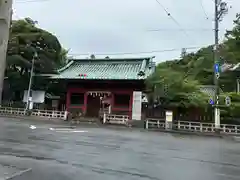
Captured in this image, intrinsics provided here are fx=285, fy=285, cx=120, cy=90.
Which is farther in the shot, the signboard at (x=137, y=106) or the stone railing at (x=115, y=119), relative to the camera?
the signboard at (x=137, y=106)

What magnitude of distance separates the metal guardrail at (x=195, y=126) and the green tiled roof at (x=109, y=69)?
213 inches

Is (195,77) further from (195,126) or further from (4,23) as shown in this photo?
(4,23)

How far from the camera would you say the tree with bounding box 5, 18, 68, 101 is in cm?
3734

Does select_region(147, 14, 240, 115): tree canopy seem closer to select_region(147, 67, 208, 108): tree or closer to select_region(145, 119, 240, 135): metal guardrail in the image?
select_region(147, 67, 208, 108): tree

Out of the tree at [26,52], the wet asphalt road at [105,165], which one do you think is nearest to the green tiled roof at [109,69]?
the tree at [26,52]

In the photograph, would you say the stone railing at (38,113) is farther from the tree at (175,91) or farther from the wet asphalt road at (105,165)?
the wet asphalt road at (105,165)

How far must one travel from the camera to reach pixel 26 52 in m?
38.1

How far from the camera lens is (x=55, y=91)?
3950cm

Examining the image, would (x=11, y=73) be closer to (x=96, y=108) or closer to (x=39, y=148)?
(x=96, y=108)

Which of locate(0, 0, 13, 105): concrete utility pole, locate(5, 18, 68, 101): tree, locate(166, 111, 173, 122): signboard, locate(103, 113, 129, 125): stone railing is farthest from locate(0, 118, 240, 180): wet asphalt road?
locate(5, 18, 68, 101): tree

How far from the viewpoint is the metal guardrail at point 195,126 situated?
25.8 meters

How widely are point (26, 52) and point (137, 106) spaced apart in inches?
678

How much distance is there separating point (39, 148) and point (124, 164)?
3987 millimetres

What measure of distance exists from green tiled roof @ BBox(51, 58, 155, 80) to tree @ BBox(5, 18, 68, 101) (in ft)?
13.2
